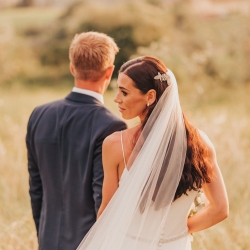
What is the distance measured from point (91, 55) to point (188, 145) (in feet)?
2.67

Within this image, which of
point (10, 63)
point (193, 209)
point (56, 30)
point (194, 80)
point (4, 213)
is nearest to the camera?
point (193, 209)

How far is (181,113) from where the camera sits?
2.32m

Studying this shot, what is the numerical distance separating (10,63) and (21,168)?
41.1 ft

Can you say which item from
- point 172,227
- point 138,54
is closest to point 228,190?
point 172,227

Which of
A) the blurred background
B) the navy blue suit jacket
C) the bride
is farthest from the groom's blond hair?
the blurred background

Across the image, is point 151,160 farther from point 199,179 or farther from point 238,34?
point 238,34

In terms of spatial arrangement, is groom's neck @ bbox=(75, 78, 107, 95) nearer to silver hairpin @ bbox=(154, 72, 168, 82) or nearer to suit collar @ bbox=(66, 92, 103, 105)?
suit collar @ bbox=(66, 92, 103, 105)

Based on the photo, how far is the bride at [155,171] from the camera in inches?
88.7

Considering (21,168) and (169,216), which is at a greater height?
(169,216)

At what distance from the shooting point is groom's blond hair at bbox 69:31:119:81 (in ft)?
9.02

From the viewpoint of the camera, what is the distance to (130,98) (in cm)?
229

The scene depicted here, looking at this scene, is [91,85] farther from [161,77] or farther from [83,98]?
[161,77]

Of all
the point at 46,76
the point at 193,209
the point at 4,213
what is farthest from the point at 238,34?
the point at 193,209

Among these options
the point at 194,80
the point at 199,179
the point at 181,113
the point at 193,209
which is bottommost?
the point at 194,80
